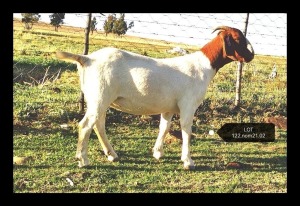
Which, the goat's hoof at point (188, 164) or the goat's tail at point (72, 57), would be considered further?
the goat's hoof at point (188, 164)

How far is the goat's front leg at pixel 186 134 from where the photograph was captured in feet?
18.4

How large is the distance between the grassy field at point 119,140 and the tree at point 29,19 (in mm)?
102

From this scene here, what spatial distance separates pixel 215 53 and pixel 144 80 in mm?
1080

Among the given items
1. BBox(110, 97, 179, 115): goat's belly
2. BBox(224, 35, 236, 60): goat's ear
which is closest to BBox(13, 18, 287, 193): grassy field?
BBox(110, 97, 179, 115): goat's belly

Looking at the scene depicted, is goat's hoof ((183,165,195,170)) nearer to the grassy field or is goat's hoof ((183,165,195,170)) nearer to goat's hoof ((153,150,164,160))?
the grassy field

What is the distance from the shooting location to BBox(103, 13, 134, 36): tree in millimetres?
6048

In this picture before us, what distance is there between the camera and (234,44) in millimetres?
5852

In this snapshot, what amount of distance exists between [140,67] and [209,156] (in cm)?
164

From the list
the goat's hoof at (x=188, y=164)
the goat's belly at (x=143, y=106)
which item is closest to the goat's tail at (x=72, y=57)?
the goat's belly at (x=143, y=106)

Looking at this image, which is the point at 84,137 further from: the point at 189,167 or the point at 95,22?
the point at 95,22

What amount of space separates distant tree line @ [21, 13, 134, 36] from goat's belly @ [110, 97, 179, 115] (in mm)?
1244

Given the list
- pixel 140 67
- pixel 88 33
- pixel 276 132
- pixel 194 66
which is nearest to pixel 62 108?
pixel 88 33

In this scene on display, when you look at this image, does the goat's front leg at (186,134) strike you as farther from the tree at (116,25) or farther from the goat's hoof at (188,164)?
the tree at (116,25)
